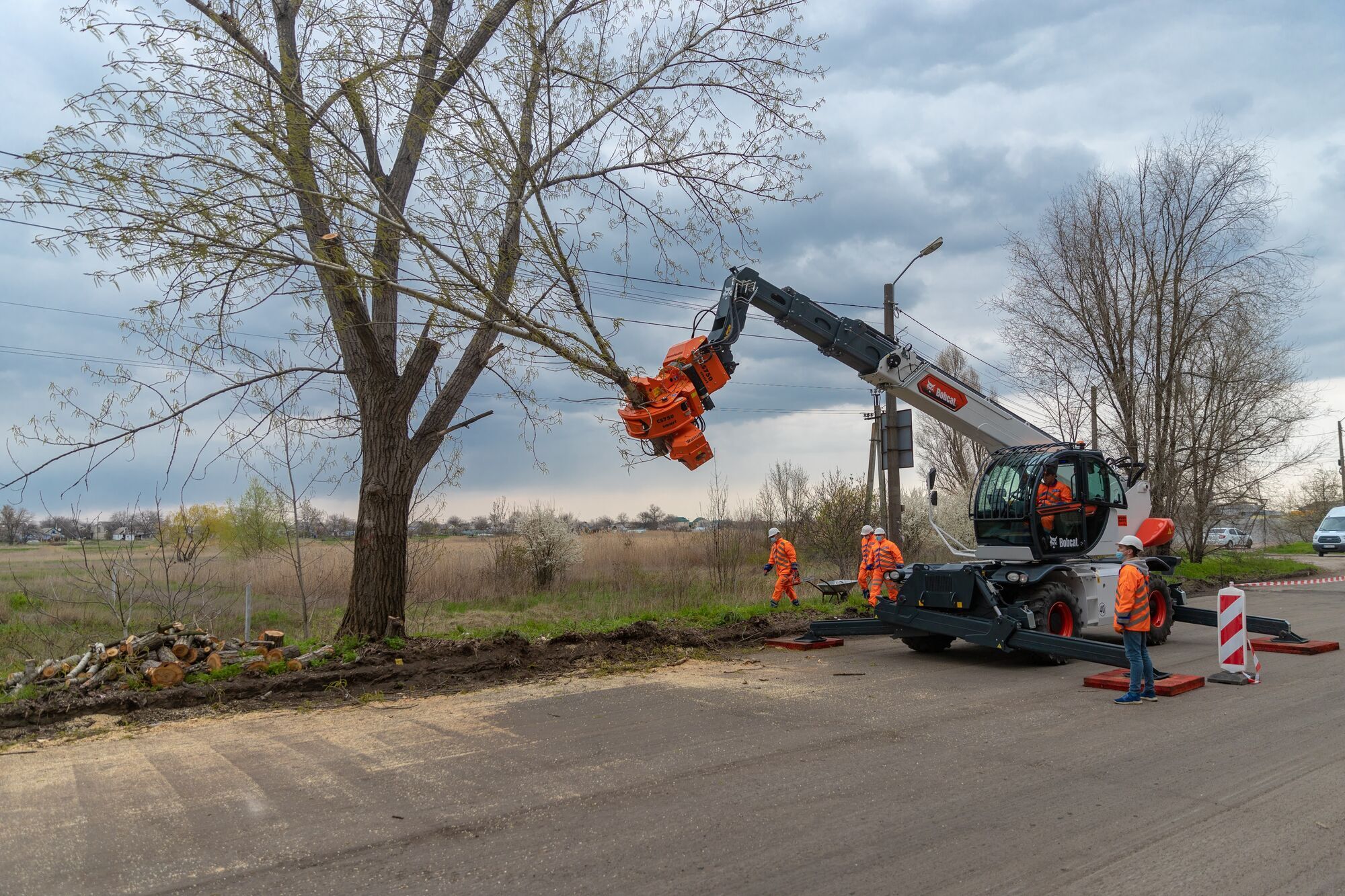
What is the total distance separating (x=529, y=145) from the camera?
1017 centimetres

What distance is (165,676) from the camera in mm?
9297

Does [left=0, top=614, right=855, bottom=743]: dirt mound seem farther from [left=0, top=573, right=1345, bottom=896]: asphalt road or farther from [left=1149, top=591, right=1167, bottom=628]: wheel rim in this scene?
[left=1149, top=591, right=1167, bottom=628]: wheel rim

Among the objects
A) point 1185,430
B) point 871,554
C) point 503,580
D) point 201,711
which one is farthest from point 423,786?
point 1185,430

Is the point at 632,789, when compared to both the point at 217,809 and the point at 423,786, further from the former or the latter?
the point at 217,809

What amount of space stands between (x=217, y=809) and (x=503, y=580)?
18835 mm

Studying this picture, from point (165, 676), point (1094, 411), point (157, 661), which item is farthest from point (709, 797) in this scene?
point (1094, 411)

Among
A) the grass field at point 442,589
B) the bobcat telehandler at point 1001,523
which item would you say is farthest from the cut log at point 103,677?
the bobcat telehandler at point 1001,523

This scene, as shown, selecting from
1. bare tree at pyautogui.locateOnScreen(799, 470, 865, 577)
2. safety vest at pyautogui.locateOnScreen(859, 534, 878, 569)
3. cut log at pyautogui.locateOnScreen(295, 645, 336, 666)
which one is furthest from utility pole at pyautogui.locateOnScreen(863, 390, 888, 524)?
cut log at pyautogui.locateOnScreen(295, 645, 336, 666)

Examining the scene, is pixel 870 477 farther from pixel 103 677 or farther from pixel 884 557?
pixel 103 677

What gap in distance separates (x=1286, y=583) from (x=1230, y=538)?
50.0ft

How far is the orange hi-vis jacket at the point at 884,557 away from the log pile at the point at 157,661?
27.1 feet

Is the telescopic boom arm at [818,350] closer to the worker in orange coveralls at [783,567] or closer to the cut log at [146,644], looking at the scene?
the worker in orange coveralls at [783,567]

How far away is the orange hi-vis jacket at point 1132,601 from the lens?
859cm

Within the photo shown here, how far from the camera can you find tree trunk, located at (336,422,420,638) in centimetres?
1154
